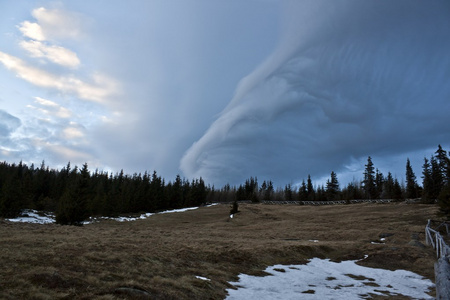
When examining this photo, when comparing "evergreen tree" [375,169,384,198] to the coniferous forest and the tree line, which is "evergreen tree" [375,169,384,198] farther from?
the tree line

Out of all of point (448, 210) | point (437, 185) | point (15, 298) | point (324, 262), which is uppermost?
point (437, 185)

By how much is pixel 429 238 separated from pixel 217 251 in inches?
851

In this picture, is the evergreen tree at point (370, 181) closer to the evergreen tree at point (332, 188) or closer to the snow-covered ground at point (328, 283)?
the evergreen tree at point (332, 188)

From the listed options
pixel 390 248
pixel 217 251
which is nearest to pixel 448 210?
pixel 390 248

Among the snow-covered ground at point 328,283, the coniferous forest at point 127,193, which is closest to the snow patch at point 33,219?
the coniferous forest at point 127,193

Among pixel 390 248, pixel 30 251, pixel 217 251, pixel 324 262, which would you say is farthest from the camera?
pixel 390 248

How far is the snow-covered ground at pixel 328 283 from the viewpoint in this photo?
37.8 feet

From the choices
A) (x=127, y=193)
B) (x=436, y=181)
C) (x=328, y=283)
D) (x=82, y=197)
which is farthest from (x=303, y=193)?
(x=328, y=283)

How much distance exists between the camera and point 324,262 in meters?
19.5

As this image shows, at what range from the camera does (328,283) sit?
1412 cm

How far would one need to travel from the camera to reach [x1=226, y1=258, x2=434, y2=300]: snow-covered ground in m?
11.5

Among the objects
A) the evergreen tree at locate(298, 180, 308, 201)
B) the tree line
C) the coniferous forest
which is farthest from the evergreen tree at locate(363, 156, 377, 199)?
the tree line

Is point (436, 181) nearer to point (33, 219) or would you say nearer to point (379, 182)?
point (379, 182)

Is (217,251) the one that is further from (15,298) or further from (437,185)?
(437,185)
